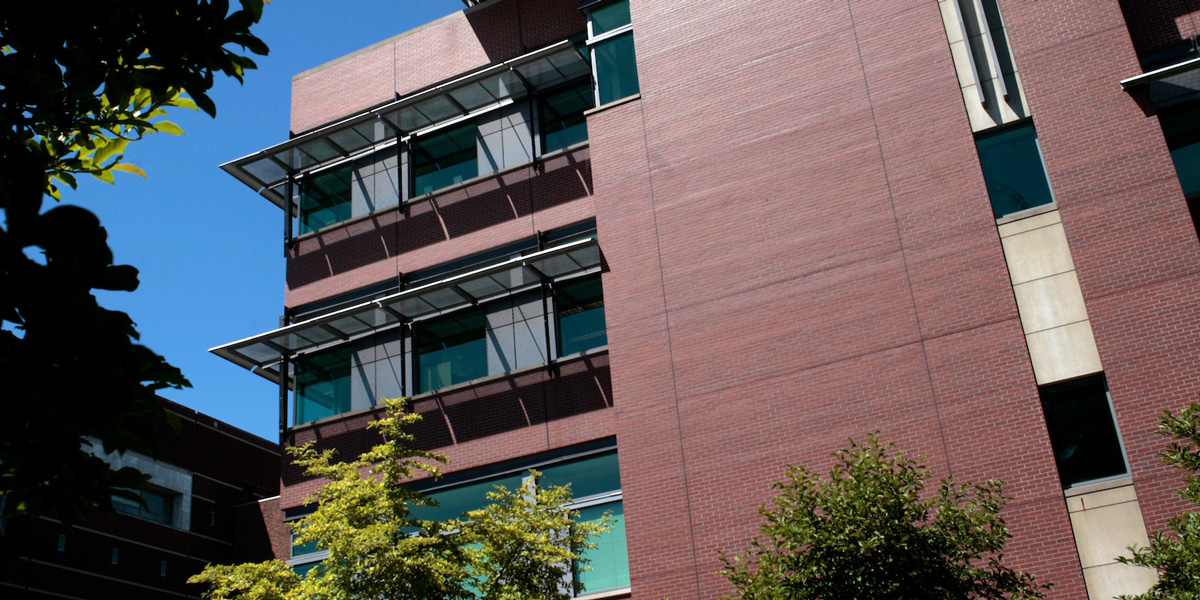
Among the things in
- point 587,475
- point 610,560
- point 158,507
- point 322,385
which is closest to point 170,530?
point 158,507

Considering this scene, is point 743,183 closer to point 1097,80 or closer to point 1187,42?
point 1097,80

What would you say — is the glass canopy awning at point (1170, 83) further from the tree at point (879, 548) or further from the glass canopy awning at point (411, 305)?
the glass canopy awning at point (411, 305)

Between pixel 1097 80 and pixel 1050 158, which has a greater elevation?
pixel 1097 80

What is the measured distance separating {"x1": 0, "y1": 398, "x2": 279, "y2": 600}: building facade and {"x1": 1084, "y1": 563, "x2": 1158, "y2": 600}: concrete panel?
66.5 feet

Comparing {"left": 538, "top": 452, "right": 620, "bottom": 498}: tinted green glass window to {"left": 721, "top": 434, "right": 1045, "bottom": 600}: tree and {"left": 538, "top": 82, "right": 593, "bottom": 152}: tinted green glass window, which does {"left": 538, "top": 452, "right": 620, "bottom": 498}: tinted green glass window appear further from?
{"left": 721, "top": 434, "right": 1045, "bottom": 600}: tree

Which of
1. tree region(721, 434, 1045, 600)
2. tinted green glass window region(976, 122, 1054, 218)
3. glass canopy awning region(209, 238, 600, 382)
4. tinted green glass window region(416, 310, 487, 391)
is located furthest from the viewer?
tinted green glass window region(416, 310, 487, 391)

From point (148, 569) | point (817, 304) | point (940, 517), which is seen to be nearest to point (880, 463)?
point (940, 517)

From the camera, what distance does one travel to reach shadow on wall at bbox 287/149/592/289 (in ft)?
91.3

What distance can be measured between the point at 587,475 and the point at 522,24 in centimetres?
1360

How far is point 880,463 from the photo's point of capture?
1558cm

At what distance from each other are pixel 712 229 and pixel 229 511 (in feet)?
68.7

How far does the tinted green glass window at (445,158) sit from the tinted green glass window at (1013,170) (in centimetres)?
1391

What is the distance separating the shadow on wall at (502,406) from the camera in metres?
25.2

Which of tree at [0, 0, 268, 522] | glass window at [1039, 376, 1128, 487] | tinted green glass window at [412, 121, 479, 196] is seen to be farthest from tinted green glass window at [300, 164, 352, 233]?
tree at [0, 0, 268, 522]
